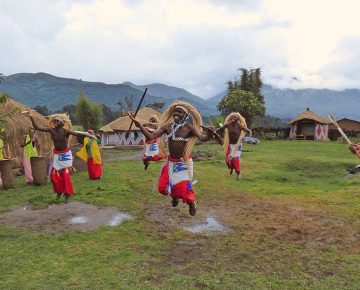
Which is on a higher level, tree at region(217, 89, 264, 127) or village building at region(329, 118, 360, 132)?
tree at region(217, 89, 264, 127)

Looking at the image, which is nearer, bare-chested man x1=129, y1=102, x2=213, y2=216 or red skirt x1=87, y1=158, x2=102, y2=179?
bare-chested man x1=129, y1=102, x2=213, y2=216

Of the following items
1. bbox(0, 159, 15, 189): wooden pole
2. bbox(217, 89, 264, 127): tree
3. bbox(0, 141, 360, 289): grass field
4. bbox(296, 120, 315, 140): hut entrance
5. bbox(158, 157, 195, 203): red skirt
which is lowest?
bbox(0, 141, 360, 289): grass field

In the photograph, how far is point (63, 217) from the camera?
8742mm

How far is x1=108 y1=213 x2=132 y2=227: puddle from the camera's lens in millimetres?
8414

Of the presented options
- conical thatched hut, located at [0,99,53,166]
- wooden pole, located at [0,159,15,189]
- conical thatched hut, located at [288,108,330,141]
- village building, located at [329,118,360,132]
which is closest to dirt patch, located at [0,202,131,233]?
wooden pole, located at [0,159,15,189]

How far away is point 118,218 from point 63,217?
111 centimetres

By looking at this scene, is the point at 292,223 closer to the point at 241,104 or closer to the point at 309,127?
the point at 241,104

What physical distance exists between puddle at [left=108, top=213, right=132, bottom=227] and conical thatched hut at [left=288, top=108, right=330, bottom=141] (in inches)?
1527

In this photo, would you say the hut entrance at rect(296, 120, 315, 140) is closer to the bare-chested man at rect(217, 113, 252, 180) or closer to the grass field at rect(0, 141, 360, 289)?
the bare-chested man at rect(217, 113, 252, 180)

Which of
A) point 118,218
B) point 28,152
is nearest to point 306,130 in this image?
point 28,152

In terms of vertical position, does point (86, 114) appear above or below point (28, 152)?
above

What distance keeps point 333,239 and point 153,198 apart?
4710mm

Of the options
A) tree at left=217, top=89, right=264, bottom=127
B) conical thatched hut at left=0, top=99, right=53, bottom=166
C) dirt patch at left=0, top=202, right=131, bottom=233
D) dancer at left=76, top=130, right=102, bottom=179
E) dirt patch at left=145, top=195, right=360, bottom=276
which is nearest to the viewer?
dirt patch at left=145, top=195, right=360, bottom=276

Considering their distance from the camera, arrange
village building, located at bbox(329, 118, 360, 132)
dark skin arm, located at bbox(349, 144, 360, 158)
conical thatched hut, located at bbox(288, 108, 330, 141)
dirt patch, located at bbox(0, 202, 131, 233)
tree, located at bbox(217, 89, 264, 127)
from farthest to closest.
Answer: village building, located at bbox(329, 118, 360, 132) → tree, located at bbox(217, 89, 264, 127) → conical thatched hut, located at bbox(288, 108, 330, 141) → dirt patch, located at bbox(0, 202, 131, 233) → dark skin arm, located at bbox(349, 144, 360, 158)
